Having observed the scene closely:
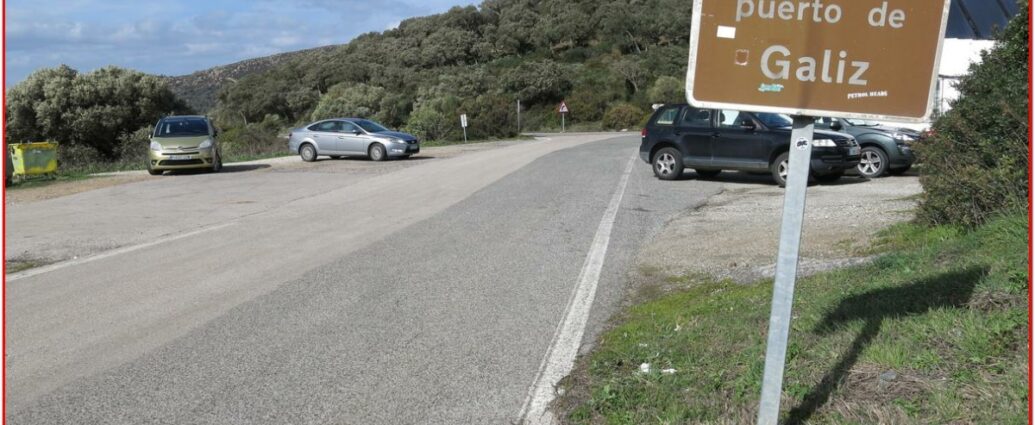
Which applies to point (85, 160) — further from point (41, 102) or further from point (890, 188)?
point (890, 188)

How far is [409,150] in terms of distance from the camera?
29188 mm

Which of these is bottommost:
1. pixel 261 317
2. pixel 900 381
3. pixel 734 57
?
pixel 261 317

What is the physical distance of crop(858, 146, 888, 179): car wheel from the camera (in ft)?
60.6

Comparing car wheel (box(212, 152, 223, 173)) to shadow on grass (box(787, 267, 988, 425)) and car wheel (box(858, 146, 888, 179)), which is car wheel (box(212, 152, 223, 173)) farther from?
shadow on grass (box(787, 267, 988, 425))

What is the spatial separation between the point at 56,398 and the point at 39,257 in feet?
20.9

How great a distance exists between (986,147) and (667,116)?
11626mm

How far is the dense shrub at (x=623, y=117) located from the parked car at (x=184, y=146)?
43.0 m

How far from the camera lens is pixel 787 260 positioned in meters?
3.69

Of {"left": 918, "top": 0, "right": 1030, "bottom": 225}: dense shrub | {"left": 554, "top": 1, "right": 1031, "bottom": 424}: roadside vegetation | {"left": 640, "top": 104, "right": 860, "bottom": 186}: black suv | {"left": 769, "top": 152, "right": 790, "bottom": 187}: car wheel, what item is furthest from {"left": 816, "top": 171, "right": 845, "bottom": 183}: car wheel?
{"left": 554, "top": 1, "right": 1031, "bottom": 424}: roadside vegetation

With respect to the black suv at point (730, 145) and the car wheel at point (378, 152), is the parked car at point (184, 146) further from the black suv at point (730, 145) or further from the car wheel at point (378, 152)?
the black suv at point (730, 145)

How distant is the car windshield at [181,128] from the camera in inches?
982

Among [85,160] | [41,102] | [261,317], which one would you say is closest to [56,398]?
[261,317]

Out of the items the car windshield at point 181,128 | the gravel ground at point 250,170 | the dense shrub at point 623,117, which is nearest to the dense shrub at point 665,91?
the dense shrub at point 623,117

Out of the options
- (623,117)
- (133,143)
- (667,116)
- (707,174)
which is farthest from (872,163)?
(623,117)
